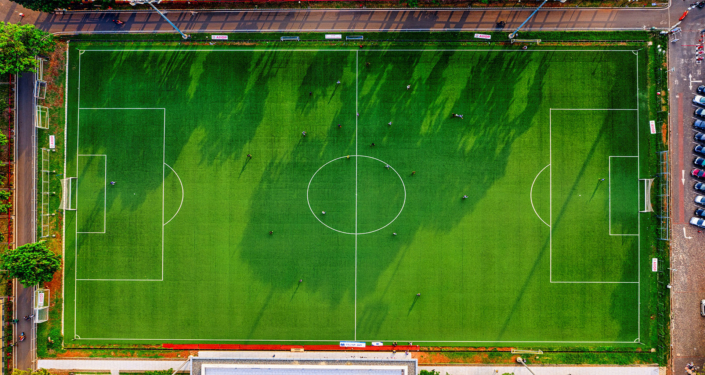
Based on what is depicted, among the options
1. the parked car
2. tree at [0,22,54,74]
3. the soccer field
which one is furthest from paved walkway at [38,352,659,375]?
tree at [0,22,54,74]

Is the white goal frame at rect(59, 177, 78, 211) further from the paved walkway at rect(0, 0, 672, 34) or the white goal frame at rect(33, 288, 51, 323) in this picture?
the paved walkway at rect(0, 0, 672, 34)

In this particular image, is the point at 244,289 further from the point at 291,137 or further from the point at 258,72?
the point at 258,72

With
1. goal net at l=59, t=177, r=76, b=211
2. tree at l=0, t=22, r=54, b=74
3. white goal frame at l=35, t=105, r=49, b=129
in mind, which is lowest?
goal net at l=59, t=177, r=76, b=211

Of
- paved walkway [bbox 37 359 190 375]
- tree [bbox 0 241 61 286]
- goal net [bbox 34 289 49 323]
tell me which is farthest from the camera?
paved walkway [bbox 37 359 190 375]

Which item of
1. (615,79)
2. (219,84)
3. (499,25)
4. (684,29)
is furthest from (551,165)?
(219,84)

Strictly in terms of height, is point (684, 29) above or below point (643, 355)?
above

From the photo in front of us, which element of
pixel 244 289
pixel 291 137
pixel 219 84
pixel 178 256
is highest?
pixel 219 84
